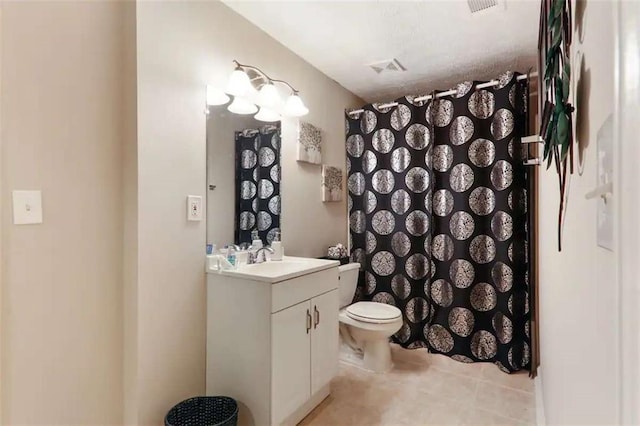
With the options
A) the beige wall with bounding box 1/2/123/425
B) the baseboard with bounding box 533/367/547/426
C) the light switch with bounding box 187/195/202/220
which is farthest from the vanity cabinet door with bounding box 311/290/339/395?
the baseboard with bounding box 533/367/547/426

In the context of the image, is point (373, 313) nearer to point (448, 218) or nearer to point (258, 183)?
point (448, 218)

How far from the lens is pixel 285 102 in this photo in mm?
2428

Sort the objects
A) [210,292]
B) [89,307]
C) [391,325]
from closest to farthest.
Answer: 1. [89,307]
2. [210,292]
3. [391,325]

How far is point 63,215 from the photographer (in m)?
1.40

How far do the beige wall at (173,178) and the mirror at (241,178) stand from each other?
0.37 ft

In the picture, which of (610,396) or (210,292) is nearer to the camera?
(610,396)

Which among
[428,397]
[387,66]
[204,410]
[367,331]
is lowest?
[428,397]

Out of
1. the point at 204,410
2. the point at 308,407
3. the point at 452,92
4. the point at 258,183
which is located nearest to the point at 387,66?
the point at 452,92

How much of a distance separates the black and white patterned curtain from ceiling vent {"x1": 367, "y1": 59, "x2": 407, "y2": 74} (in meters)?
0.99

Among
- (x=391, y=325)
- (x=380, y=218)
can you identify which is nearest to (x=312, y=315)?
(x=391, y=325)

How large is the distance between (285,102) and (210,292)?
Result: 1.41 meters

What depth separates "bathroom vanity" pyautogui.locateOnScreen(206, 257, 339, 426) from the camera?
5.38 ft

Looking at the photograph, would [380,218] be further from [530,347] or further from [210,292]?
[210,292]

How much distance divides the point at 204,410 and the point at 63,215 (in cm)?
112
